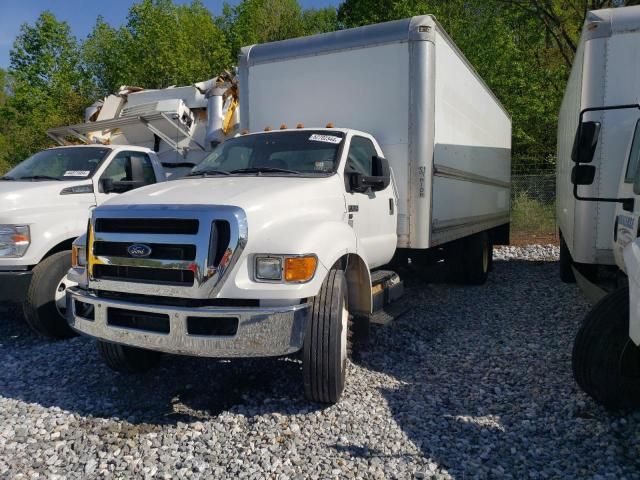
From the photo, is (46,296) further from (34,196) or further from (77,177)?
(77,177)

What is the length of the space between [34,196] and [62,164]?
101 cm

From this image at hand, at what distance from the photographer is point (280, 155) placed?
488cm

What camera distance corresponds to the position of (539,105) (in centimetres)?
1752

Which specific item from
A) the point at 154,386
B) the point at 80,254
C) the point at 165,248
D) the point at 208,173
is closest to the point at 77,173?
the point at 208,173

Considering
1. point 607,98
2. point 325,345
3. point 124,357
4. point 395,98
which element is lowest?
point 124,357

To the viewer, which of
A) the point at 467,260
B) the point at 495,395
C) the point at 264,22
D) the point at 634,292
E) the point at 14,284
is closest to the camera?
the point at 634,292

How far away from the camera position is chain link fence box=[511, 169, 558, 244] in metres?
14.0

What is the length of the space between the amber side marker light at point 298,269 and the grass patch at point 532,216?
40.2 feet

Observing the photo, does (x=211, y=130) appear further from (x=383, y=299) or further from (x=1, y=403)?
(x=1, y=403)

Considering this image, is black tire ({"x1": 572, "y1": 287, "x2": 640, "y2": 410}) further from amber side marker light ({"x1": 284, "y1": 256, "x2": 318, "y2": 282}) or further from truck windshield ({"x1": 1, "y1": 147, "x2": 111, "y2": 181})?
truck windshield ({"x1": 1, "y1": 147, "x2": 111, "y2": 181})

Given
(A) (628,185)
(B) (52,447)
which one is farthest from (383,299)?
(B) (52,447)

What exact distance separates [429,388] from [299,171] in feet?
7.18

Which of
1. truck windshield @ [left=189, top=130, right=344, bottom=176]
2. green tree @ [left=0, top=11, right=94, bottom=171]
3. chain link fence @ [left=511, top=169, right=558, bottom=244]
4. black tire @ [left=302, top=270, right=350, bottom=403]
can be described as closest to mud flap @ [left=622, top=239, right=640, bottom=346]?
black tire @ [left=302, top=270, right=350, bottom=403]

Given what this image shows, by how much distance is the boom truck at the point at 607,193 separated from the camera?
11.8 feet
